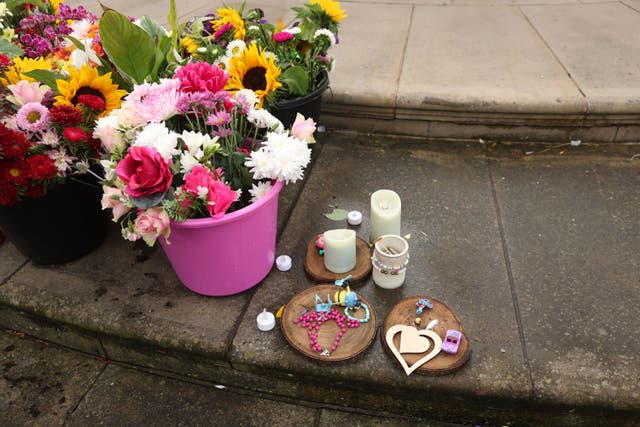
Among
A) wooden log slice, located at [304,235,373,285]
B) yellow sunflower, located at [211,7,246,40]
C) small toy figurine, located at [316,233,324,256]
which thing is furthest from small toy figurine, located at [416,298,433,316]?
yellow sunflower, located at [211,7,246,40]

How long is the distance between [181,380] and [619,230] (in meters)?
1.83

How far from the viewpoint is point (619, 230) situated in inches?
74.3

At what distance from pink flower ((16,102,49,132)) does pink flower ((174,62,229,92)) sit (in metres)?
0.45

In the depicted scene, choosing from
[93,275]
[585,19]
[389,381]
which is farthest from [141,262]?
[585,19]

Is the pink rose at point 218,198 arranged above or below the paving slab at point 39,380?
above

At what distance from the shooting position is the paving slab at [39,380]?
5.06 ft

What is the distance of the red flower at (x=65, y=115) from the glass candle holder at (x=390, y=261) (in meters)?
1.06

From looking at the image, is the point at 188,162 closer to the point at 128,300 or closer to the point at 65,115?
the point at 65,115

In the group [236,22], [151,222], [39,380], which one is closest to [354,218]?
[151,222]

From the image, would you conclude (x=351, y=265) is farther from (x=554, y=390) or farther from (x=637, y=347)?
(x=637, y=347)

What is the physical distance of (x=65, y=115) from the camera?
1412 mm

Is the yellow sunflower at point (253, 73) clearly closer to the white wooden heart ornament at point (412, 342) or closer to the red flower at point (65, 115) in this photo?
the red flower at point (65, 115)

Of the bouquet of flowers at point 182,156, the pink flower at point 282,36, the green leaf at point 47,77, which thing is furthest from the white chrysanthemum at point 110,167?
the pink flower at point 282,36

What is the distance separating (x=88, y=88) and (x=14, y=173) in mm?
358
